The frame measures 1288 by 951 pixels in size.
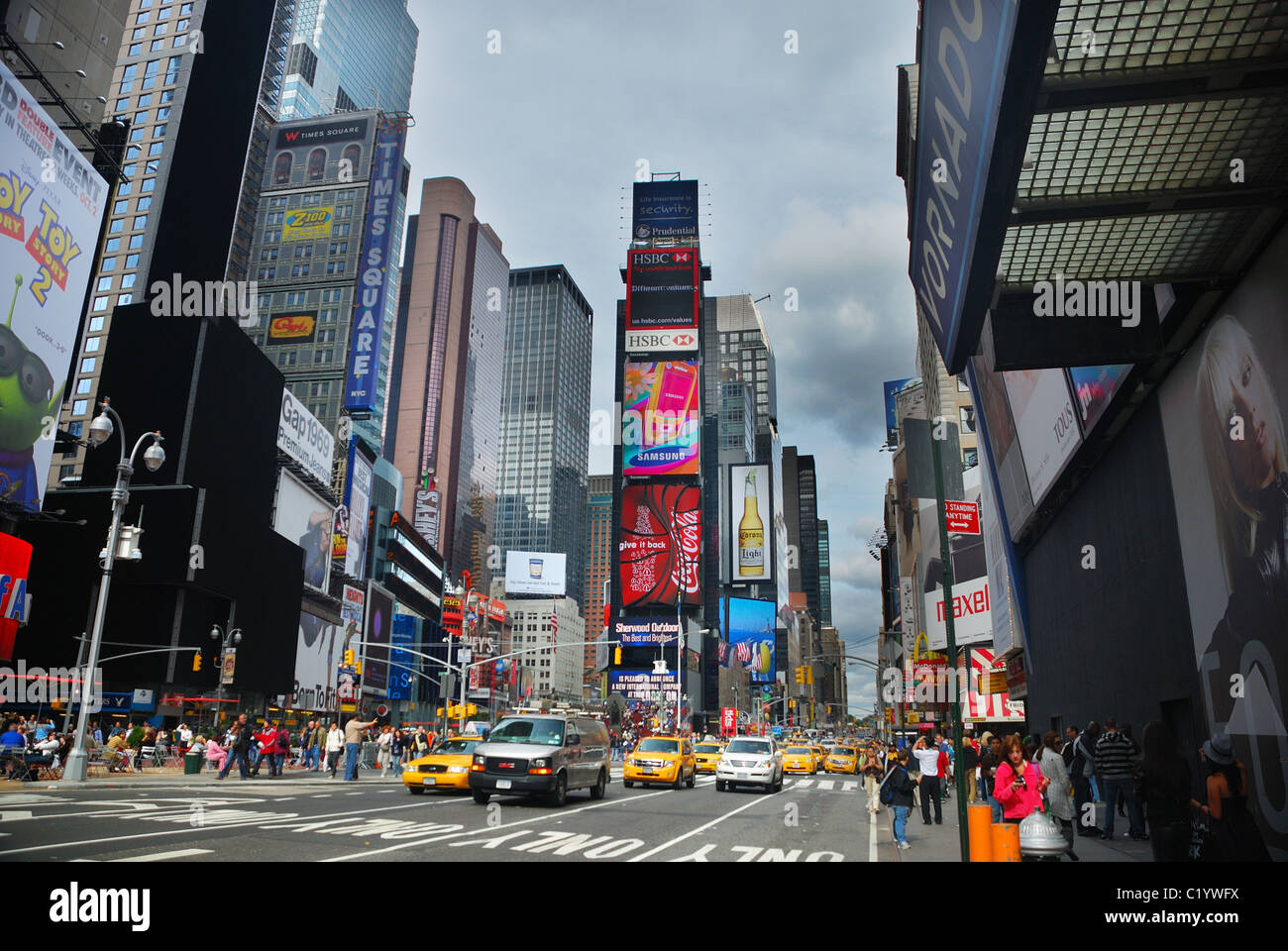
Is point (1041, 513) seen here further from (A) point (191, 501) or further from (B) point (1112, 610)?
(A) point (191, 501)

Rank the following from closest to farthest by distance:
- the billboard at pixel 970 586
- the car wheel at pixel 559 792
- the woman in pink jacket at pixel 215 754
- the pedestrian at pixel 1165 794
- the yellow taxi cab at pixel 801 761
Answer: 1. the pedestrian at pixel 1165 794
2. the car wheel at pixel 559 792
3. the woman in pink jacket at pixel 215 754
4. the yellow taxi cab at pixel 801 761
5. the billboard at pixel 970 586

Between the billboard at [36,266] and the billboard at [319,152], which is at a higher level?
the billboard at [319,152]

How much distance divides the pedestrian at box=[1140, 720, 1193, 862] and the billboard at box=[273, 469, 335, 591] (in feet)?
245

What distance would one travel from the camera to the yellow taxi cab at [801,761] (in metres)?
44.4

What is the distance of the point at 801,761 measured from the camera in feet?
146

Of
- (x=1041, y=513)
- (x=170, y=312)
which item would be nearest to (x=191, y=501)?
(x=170, y=312)

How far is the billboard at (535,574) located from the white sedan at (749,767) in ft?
438

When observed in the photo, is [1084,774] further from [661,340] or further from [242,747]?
[661,340]

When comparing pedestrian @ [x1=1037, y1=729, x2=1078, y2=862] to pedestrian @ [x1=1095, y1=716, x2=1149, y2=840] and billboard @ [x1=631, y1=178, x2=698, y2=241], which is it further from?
billboard @ [x1=631, y1=178, x2=698, y2=241]

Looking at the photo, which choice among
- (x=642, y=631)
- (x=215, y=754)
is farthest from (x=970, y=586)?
(x=642, y=631)

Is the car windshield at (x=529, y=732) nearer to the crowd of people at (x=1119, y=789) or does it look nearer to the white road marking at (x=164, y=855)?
the crowd of people at (x=1119, y=789)

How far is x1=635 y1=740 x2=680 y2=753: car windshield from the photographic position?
28766mm

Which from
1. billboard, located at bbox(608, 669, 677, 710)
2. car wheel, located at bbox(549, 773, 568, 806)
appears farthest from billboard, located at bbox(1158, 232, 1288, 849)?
billboard, located at bbox(608, 669, 677, 710)

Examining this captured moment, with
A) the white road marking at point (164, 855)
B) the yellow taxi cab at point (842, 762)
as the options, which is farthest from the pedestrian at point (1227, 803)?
the yellow taxi cab at point (842, 762)
